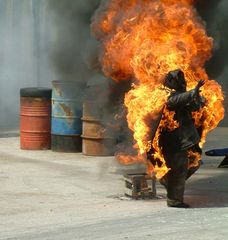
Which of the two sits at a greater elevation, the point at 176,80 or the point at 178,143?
the point at 176,80

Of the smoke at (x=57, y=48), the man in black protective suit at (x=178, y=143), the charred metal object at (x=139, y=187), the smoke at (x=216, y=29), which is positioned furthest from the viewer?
the smoke at (x=57, y=48)

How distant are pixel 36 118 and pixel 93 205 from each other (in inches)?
240

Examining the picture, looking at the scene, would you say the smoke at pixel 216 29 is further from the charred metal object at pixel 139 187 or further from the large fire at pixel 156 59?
the charred metal object at pixel 139 187

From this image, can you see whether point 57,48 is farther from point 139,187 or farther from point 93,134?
point 139,187

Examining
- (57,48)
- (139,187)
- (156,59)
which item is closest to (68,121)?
(57,48)

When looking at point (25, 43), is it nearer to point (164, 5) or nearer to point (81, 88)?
point (81, 88)

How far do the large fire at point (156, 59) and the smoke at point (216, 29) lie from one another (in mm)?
1228

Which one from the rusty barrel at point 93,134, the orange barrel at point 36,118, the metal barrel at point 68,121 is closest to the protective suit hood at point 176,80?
the rusty barrel at point 93,134

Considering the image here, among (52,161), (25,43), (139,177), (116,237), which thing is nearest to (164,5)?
(139,177)

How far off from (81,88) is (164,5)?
15.5ft

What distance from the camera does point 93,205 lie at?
9.33 metres

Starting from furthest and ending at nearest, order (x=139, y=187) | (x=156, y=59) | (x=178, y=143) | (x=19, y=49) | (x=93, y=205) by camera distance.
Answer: (x=19, y=49), (x=139, y=187), (x=156, y=59), (x=93, y=205), (x=178, y=143)

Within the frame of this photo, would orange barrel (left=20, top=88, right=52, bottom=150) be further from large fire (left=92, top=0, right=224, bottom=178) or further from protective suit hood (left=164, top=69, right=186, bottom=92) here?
protective suit hood (left=164, top=69, right=186, bottom=92)

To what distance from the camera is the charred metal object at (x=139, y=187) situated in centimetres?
980
